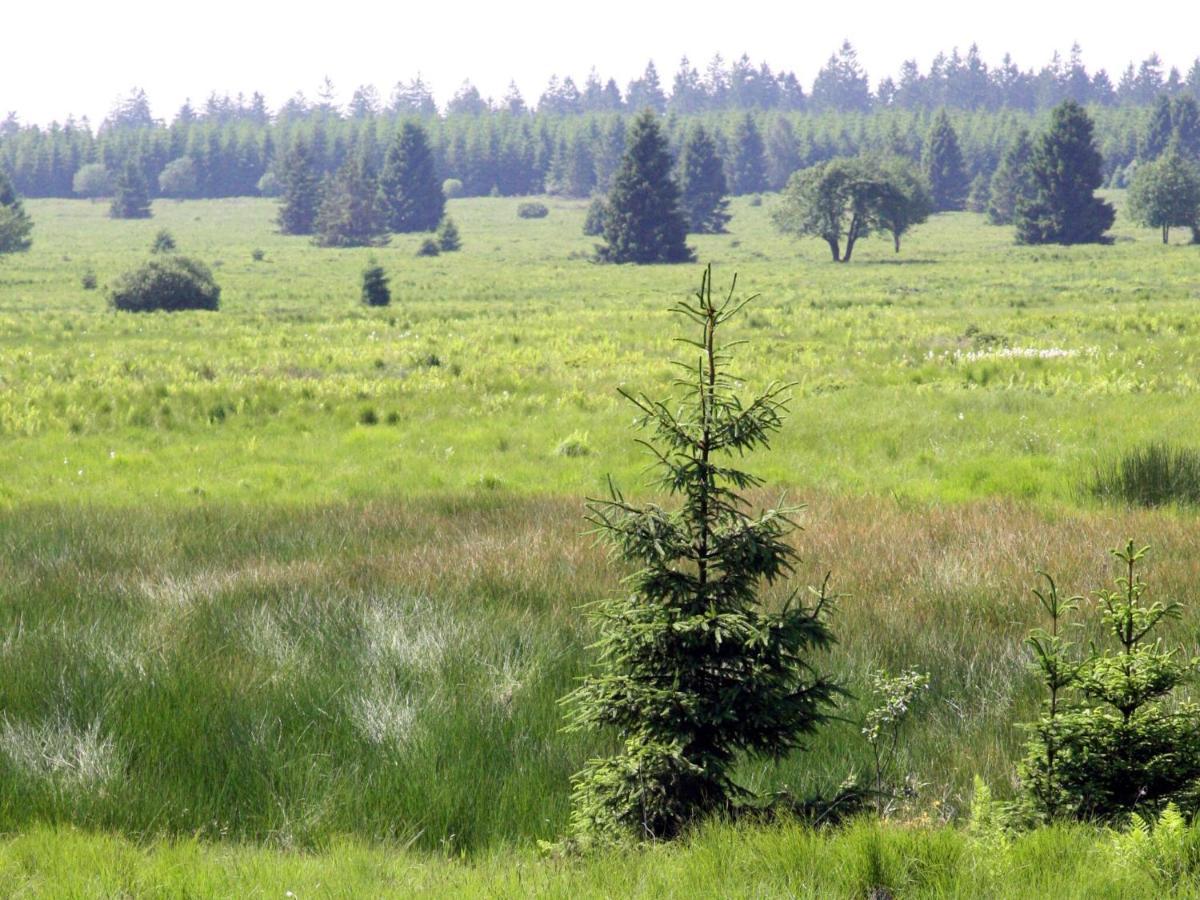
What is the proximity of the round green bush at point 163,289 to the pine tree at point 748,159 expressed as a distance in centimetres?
10903

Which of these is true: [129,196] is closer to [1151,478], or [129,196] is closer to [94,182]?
[94,182]

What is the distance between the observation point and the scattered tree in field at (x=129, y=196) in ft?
379

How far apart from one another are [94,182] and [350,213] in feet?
205

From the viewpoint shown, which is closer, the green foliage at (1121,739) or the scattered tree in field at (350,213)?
the green foliage at (1121,739)

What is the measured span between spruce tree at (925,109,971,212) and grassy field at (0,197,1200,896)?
343 feet

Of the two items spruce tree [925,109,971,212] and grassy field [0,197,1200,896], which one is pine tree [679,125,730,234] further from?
grassy field [0,197,1200,896]

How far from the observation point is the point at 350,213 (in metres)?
95.6

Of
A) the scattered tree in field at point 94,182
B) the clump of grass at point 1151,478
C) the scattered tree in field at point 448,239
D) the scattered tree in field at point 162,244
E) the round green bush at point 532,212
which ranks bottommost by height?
the clump of grass at point 1151,478

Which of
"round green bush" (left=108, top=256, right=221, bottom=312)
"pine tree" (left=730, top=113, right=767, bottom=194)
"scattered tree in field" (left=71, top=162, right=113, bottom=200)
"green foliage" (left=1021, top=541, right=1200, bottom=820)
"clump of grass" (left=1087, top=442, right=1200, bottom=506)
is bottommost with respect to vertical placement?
"clump of grass" (left=1087, top=442, right=1200, bottom=506)

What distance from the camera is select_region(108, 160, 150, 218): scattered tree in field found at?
379 feet

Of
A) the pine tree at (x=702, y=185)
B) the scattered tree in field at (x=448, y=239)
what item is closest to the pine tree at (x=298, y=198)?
the scattered tree in field at (x=448, y=239)

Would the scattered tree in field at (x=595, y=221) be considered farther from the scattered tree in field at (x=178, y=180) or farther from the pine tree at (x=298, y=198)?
the scattered tree in field at (x=178, y=180)

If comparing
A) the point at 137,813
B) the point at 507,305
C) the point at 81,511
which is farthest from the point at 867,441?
the point at 507,305

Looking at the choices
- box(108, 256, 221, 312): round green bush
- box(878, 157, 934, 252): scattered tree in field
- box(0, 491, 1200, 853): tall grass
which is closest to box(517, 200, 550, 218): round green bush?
box(878, 157, 934, 252): scattered tree in field
